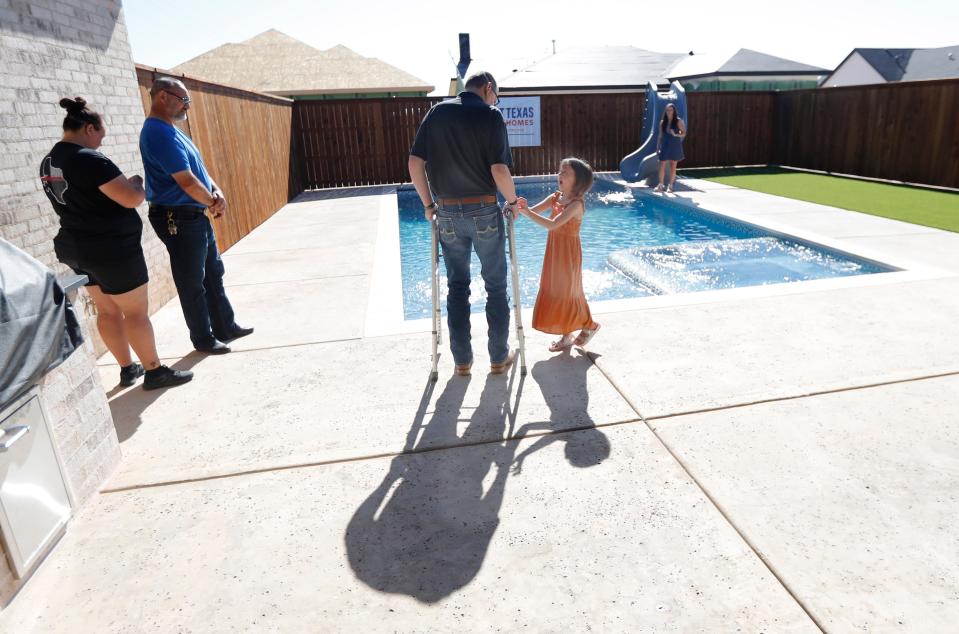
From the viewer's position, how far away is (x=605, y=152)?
16.7 meters

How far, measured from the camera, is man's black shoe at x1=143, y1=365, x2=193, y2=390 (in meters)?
4.03

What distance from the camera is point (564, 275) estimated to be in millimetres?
4266

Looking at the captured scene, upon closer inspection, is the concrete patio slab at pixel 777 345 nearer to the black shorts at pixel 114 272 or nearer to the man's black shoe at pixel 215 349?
the man's black shoe at pixel 215 349

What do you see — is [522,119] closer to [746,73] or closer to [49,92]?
[49,92]

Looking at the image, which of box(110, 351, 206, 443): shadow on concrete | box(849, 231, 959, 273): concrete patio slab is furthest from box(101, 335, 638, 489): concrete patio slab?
box(849, 231, 959, 273): concrete patio slab

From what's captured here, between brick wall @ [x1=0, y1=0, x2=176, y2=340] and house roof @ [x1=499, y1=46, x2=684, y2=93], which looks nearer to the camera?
brick wall @ [x1=0, y1=0, x2=176, y2=340]

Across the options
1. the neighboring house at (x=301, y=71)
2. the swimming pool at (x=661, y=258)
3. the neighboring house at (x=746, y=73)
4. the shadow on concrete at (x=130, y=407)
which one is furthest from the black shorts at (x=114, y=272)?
the neighboring house at (x=746, y=73)

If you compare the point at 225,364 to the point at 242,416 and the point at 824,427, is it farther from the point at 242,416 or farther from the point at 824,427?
the point at 824,427

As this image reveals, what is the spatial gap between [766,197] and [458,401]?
9.99m

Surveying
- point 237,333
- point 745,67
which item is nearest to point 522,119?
point 237,333

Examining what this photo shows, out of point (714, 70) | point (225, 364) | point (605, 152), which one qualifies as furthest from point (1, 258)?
point (714, 70)

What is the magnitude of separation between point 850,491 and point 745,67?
27.9 m

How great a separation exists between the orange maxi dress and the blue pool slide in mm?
10443

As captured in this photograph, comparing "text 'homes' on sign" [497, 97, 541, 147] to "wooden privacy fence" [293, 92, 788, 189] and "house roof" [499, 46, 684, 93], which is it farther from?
"house roof" [499, 46, 684, 93]
